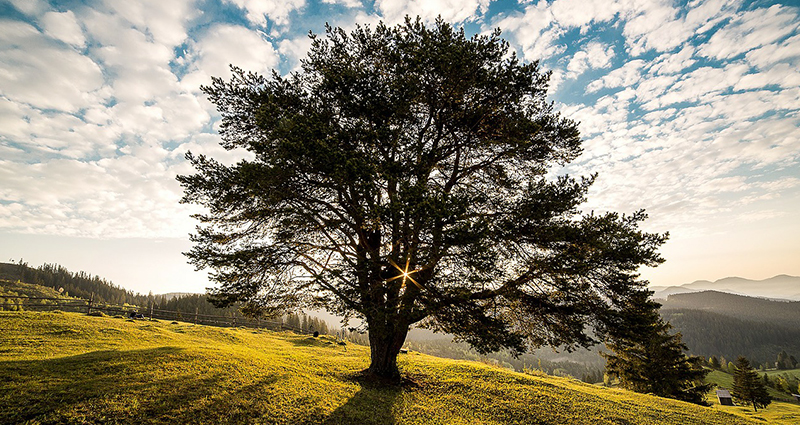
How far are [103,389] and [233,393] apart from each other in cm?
313

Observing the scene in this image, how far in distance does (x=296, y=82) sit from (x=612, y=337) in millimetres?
15784

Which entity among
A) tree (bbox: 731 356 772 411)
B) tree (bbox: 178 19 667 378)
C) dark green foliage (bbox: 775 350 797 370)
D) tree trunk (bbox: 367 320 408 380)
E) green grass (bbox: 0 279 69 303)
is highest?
tree (bbox: 178 19 667 378)

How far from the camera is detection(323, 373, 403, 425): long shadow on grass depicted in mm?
9578

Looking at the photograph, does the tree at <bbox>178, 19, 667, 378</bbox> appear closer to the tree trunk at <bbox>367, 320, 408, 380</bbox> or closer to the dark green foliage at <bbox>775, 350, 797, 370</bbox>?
the tree trunk at <bbox>367, 320, 408, 380</bbox>

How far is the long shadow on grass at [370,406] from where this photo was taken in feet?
31.4

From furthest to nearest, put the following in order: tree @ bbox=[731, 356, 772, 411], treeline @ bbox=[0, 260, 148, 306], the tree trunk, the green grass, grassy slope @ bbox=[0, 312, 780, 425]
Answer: treeline @ bbox=[0, 260, 148, 306]
the green grass
tree @ bbox=[731, 356, 772, 411]
the tree trunk
grassy slope @ bbox=[0, 312, 780, 425]

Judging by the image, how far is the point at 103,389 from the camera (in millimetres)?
8570

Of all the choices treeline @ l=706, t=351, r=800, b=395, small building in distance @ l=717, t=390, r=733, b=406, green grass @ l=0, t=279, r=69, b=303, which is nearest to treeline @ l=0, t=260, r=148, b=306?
green grass @ l=0, t=279, r=69, b=303

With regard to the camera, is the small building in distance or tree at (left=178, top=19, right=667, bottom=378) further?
the small building in distance

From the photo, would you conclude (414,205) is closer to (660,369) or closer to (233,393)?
(233,393)

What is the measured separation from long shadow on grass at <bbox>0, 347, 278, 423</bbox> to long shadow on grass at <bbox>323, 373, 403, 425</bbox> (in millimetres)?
3777

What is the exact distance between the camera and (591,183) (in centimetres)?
1184

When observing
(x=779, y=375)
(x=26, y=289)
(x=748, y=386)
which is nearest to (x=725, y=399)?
(x=748, y=386)

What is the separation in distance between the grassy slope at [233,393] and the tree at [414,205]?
2.48 meters
